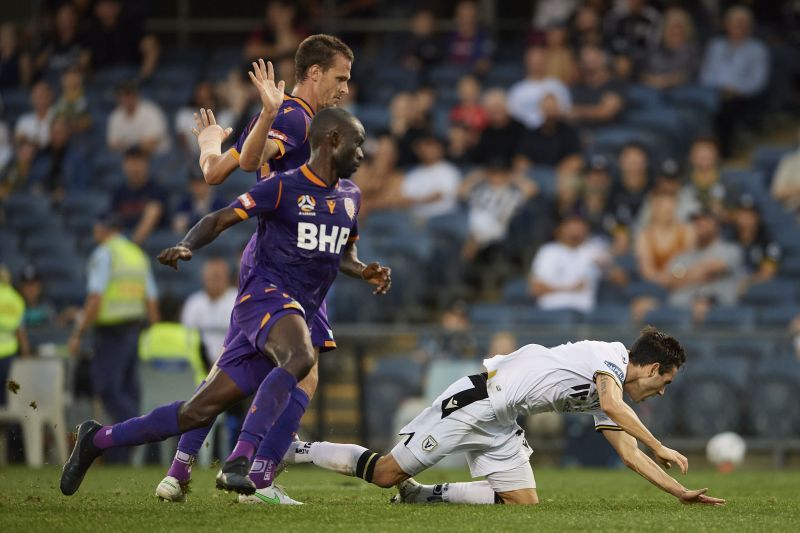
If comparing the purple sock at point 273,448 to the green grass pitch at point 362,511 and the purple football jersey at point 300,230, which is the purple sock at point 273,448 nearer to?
the green grass pitch at point 362,511

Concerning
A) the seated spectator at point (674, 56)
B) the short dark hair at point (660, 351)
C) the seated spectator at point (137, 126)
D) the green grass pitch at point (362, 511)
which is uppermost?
the seated spectator at point (674, 56)

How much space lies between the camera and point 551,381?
7.75 meters

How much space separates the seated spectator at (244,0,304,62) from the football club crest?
11.0 m

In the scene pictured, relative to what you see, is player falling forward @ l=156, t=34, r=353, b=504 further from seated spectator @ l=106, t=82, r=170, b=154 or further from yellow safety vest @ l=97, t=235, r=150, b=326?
seated spectator @ l=106, t=82, r=170, b=154

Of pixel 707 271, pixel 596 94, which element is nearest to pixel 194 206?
pixel 596 94

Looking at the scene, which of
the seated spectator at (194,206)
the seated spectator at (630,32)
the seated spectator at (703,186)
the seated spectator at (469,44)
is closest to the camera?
the seated spectator at (703,186)

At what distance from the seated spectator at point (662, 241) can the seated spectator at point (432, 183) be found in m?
2.42

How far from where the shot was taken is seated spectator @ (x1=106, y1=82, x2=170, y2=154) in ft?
60.0

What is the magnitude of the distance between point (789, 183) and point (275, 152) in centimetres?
906

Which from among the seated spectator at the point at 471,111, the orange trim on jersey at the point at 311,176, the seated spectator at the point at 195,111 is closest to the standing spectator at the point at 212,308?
the seated spectator at the point at 471,111

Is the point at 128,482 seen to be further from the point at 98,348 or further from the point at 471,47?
the point at 471,47

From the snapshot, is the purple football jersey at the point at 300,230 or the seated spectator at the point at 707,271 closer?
the purple football jersey at the point at 300,230

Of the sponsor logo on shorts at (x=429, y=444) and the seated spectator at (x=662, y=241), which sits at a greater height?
the seated spectator at (x=662, y=241)

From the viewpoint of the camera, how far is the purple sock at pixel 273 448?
727 cm
